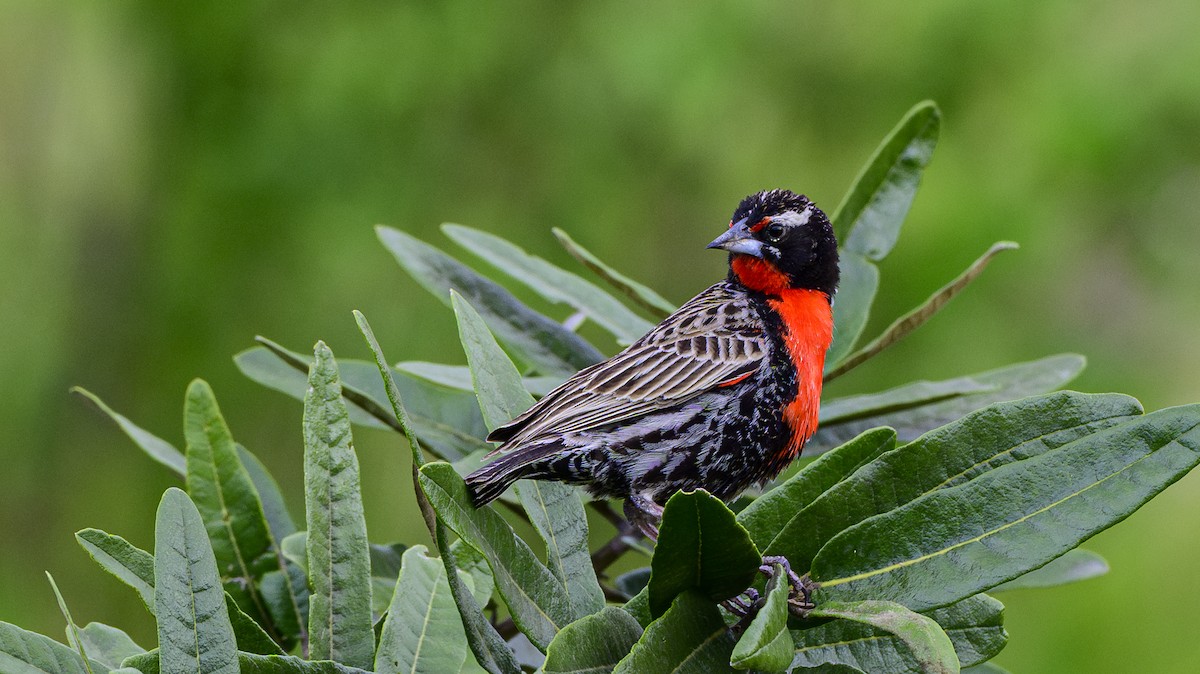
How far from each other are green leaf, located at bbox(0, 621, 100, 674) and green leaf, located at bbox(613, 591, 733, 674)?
59 centimetres

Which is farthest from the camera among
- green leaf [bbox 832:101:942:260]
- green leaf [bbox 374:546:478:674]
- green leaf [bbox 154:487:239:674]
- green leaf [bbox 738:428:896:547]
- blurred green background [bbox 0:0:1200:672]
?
blurred green background [bbox 0:0:1200:672]

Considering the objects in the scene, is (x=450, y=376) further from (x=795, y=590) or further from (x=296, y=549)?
(x=795, y=590)

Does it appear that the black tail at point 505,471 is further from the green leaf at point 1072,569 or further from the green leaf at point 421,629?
the green leaf at point 1072,569

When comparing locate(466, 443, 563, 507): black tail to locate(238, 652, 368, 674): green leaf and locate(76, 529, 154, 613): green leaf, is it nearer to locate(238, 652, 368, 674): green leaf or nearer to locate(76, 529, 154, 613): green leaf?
locate(238, 652, 368, 674): green leaf

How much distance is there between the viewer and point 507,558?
4.26ft

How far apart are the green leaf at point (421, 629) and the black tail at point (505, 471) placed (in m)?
0.12

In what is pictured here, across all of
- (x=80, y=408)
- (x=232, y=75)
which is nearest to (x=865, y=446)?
(x=232, y=75)

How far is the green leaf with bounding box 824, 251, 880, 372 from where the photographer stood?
260cm

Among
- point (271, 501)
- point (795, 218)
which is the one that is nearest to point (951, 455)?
point (795, 218)

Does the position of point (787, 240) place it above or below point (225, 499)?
above

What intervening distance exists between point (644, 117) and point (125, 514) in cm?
350

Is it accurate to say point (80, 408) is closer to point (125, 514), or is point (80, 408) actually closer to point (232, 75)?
point (125, 514)

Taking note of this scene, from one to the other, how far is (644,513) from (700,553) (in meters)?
0.85

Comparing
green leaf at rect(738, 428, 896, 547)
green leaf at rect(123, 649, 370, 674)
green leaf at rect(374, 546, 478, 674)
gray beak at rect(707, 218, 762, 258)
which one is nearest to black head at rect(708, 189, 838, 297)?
gray beak at rect(707, 218, 762, 258)
